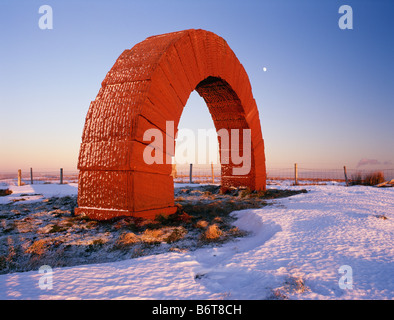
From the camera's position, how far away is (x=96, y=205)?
12.2 feet

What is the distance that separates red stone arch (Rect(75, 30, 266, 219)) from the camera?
3.60 m

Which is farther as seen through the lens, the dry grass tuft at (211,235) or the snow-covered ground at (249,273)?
the dry grass tuft at (211,235)

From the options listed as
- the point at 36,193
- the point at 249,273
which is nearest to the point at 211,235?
the point at 249,273

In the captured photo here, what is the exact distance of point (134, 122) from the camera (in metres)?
3.63

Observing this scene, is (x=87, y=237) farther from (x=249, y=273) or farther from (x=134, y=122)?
(x=249, y=273)

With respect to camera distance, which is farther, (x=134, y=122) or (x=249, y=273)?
(x=134, y=122)

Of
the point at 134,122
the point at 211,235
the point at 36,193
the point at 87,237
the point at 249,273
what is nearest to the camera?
the point at 249,273

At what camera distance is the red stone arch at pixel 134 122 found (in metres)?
3.60

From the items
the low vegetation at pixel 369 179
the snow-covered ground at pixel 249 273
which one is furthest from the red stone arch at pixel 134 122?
the low vegetation at pixel 369 179

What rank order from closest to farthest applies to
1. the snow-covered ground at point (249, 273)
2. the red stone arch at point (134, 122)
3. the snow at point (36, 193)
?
the snow-covered ground at point (249, 273) < the red stone arch at point (134, 122) < the snow at point (36, 193)

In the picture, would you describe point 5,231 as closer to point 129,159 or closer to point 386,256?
point 129,159

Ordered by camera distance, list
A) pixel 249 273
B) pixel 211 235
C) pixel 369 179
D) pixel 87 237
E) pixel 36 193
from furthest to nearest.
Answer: pixel 369 179, pixel 36 193, pixel 211 235, pixel 87 237, pixel 249 273

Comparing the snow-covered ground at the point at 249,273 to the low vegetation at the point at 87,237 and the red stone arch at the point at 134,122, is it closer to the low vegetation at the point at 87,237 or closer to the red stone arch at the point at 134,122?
the low vegetation at the point at 87,237

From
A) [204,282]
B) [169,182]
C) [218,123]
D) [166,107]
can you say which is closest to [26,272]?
[204,282]
